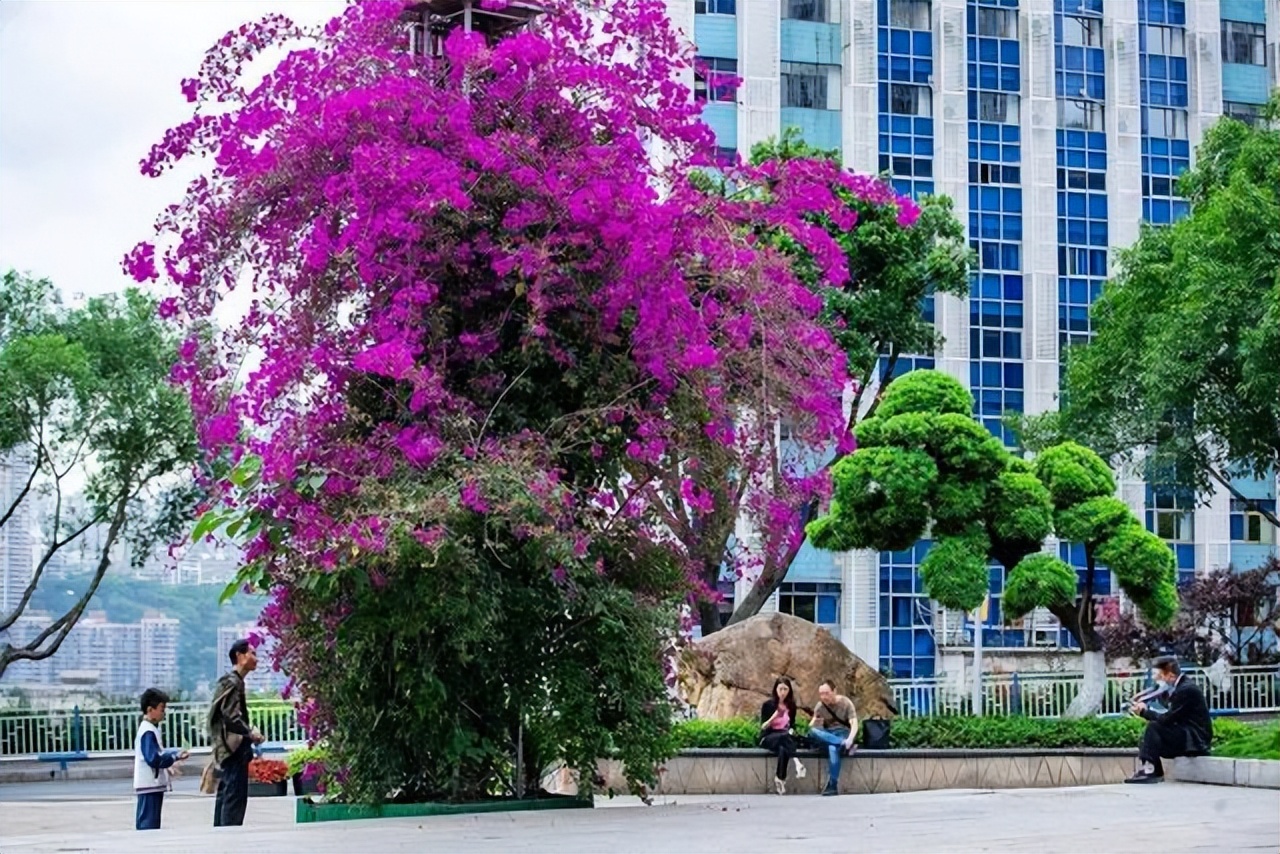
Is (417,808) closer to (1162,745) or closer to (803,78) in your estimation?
(1162,745)

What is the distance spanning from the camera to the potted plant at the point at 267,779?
74.6 feet

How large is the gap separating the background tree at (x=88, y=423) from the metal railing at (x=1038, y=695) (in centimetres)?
1213

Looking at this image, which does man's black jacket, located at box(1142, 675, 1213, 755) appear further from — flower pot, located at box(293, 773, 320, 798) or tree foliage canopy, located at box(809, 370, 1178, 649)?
flower pot, located at box(293, 773, 320, 798)

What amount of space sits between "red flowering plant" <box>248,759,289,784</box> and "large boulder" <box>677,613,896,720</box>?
4.63 m

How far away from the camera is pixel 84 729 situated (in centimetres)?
3284

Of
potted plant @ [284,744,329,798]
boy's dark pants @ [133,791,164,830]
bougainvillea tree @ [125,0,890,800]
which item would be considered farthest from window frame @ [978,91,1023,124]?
boy's dark pants @ [133,791,164,830]

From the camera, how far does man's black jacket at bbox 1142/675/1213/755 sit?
58.4 feet

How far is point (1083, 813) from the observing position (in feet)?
44.2

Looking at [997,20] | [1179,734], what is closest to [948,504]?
[1179,734]

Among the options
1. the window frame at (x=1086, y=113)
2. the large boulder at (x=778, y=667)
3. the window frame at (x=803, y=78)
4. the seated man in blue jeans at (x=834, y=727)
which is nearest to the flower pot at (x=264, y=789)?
the large boulder at (x=778, y=667)

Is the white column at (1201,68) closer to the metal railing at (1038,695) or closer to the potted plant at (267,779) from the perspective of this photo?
the metal railing at (1038,695)

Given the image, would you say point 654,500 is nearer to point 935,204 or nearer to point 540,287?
point 540,287

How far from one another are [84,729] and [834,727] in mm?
15753

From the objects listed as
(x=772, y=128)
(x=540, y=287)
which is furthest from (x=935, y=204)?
(x=540, y=287)
